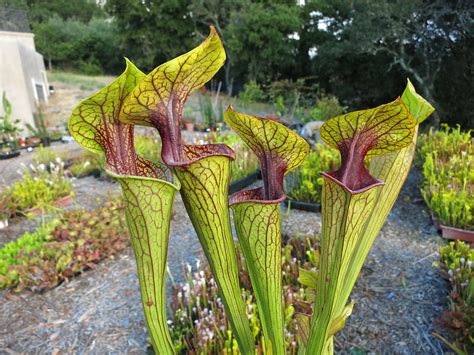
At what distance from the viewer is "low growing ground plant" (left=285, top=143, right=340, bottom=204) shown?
12.7ft

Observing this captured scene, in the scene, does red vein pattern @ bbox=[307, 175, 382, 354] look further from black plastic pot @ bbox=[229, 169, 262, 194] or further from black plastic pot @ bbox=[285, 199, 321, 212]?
black plastic pot @ bbox=[229, 169, 262, 194]

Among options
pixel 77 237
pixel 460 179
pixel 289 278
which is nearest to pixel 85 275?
pixel 77 237

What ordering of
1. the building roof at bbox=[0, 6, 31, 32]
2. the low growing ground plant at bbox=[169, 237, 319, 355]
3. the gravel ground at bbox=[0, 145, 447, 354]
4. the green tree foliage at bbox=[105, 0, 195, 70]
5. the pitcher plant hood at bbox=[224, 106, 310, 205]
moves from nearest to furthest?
the pitcher plant hood at bbox=[224, 106, 310, 205], the low growing ground plant at bbox=[169, 237, 319, 355], the gravel ground at bbox=[0, 145, 447, 354], the building roof at bbox=[0, 6, 31, 32], the green tree foliage at bbox=[105, 0, 195, 70]

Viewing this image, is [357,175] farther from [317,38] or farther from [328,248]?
[317,38]

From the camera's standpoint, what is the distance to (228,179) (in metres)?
0.81

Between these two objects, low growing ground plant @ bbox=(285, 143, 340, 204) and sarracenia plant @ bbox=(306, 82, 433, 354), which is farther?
low growing ground plant @ bbox=(285, 143, 340, 204)

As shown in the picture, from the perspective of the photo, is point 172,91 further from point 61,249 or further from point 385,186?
point 61,249

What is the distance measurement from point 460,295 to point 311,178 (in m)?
2.09

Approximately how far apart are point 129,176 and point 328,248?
47 cm

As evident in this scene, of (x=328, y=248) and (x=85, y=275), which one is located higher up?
(x=328, y=248)

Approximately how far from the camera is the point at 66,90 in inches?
698

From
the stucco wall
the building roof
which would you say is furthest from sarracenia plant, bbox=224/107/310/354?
the building roof

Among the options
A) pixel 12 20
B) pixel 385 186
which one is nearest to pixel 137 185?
pixel 385 186

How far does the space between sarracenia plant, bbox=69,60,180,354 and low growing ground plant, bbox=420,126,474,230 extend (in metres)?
2.86
